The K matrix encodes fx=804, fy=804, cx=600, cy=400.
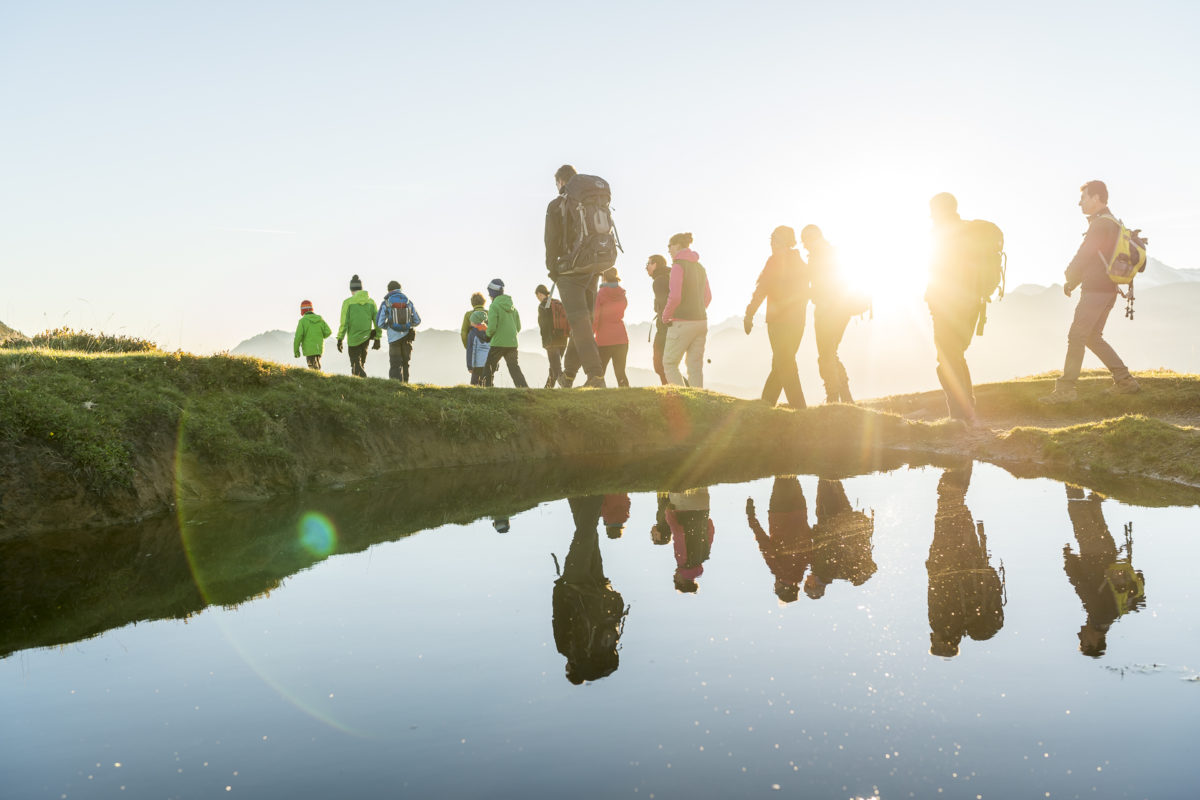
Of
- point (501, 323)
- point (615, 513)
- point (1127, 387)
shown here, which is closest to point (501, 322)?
point (501, 323)

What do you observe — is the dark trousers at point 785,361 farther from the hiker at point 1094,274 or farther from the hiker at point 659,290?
the hiker at point 1094,274

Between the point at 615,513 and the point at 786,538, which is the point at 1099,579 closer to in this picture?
the point at 786,538

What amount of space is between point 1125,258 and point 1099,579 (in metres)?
9.04

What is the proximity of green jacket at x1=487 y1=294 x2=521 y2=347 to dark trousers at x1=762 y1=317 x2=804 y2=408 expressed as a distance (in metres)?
5.61

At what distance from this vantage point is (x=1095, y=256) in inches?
469

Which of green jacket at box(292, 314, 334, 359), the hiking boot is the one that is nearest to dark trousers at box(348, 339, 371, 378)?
green jacket at box(292, 314, 334, 359)

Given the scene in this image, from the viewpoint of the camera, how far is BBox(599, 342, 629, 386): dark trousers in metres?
14.7

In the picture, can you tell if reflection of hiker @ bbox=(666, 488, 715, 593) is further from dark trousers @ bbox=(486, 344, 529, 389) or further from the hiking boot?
dark trousers @ bbox=(486, 344, 529, 389)

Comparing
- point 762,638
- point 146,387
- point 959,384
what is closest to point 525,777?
point 762,638

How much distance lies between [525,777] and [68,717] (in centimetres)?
189

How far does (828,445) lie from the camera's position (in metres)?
11.2

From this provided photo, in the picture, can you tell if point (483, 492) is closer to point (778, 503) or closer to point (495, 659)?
point (778, 503)

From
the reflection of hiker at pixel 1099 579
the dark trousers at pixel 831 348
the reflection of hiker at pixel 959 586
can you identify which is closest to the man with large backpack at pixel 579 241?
the dark trousers at pixel 831 348

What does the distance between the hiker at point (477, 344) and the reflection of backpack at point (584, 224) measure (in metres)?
5.08
